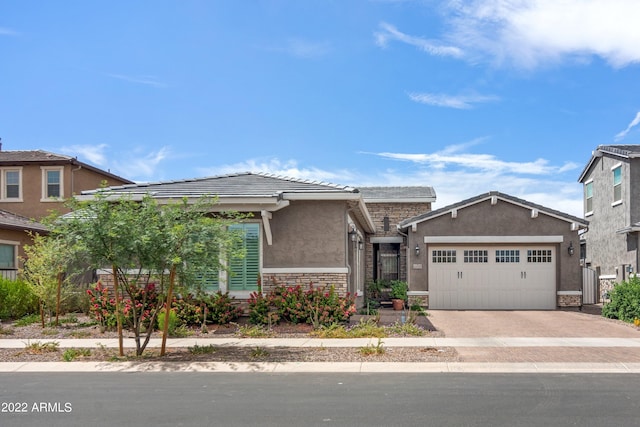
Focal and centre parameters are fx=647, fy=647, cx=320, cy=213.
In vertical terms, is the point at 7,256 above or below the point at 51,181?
below

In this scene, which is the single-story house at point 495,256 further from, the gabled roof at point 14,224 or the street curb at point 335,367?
the gabled roof at point 14,224

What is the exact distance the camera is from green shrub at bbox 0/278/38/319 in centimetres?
1856

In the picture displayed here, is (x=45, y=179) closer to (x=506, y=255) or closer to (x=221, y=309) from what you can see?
(x=221, y=309)

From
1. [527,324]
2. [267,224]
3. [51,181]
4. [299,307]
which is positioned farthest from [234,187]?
[51,181]

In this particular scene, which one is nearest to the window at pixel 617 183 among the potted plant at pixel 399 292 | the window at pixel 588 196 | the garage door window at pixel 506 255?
the window at pixel 588 196

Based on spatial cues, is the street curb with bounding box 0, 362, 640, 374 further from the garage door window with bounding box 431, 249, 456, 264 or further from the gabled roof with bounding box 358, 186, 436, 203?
the gabled roof with bounding box 358, 186, 436, 203

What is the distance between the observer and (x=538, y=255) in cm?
2309

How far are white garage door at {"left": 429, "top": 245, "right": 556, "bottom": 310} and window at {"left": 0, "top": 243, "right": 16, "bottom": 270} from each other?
1515 centimetres

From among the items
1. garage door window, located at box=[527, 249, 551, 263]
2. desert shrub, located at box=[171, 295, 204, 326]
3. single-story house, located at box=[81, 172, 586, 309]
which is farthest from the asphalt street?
garage door window, located at box=[527, 249, 551, 263]

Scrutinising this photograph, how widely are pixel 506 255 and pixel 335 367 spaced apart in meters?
13.7

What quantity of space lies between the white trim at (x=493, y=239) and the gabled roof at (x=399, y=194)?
6628 mm

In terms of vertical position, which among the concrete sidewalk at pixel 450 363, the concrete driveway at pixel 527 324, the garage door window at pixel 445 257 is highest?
the garage door window at pixel 445 257

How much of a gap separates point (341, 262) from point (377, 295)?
10260 mm

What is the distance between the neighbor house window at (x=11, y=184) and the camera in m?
29.0
